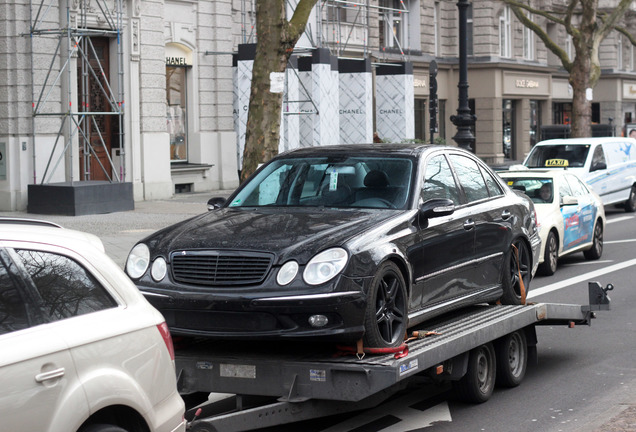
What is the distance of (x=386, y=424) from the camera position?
7.50m

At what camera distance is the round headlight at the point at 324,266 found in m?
6.56

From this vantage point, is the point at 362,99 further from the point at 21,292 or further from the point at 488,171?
the point at 21,292

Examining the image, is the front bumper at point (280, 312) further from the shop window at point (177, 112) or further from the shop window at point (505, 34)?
the shop window at point (505, 34)

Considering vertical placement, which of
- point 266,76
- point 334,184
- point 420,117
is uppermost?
point 420,117

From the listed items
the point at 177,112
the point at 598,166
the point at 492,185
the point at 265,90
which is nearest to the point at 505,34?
the point at 177,112

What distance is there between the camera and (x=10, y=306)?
14.7 ft

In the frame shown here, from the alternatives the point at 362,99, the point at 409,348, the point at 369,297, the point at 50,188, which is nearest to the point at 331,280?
the point at 369,297

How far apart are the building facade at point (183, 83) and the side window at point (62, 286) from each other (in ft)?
58.5

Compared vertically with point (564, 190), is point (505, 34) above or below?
above

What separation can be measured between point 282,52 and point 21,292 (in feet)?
40.1

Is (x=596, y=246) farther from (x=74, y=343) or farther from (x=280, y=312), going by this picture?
(x=74, y=343)

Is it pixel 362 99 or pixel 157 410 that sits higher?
pixel 362 99

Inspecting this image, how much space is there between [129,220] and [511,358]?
45.0 feet

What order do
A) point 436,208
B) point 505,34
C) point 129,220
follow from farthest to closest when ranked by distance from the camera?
point 505,34 → point 129,220 → point 436,208
